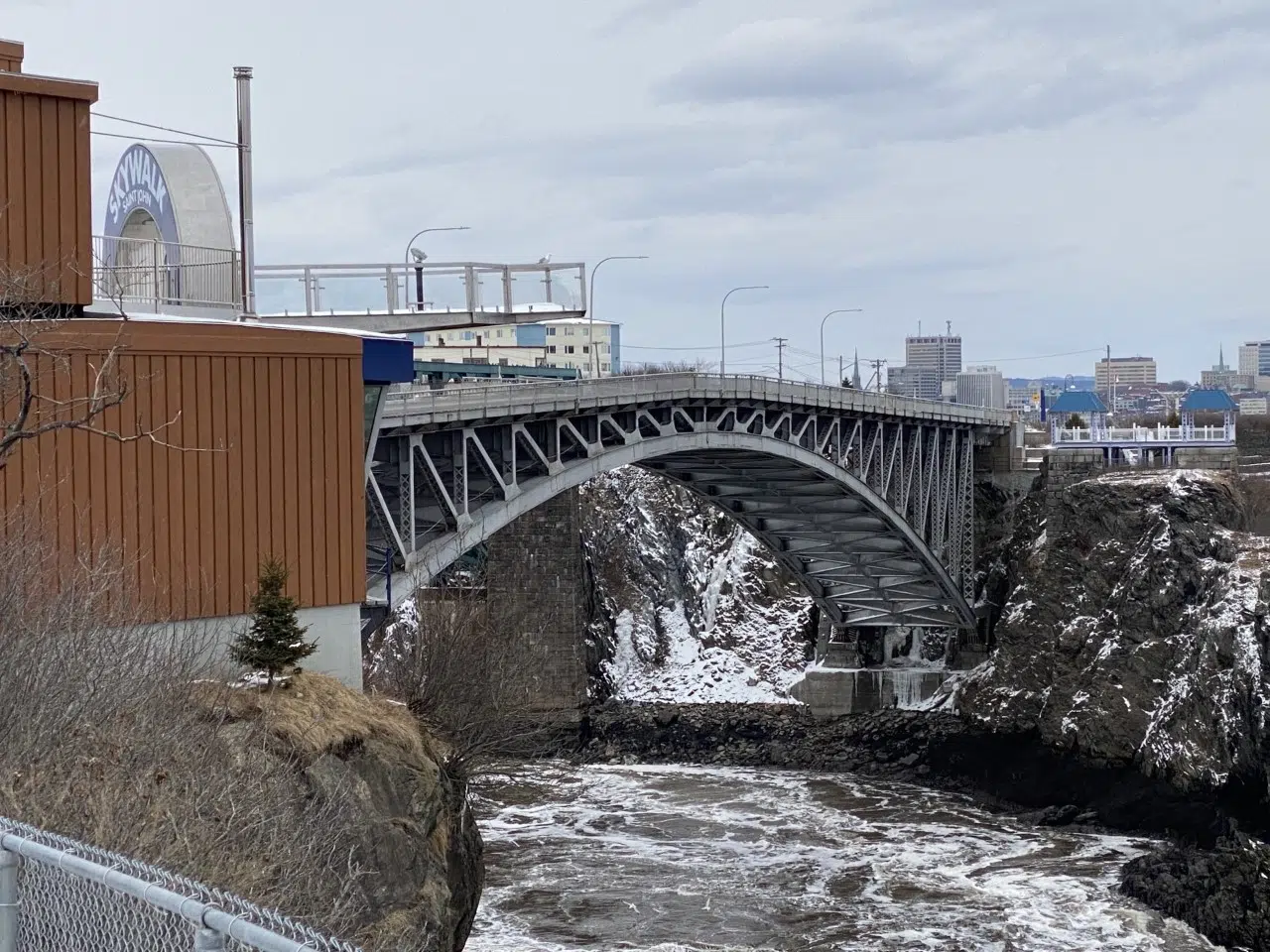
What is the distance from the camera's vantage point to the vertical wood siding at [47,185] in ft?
61.2

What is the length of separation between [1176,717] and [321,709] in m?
31.0

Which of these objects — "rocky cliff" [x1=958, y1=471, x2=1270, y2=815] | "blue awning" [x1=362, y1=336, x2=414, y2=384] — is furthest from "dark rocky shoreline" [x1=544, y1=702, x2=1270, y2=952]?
"blue awning" [x1=362, y1=336, x2=414, y2=384]

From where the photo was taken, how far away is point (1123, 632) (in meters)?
47.3

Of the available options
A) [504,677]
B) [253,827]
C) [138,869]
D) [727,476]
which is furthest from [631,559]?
[138,869]

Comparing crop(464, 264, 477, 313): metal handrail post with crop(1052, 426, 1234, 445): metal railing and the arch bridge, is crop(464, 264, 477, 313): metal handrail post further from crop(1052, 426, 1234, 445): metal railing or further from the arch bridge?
crop(1052, 426, 1234, 445): metal railing

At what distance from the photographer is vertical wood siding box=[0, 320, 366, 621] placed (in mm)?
18672

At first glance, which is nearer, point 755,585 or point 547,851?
point 547,851

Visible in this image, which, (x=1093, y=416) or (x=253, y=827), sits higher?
(x=1093, y=416)

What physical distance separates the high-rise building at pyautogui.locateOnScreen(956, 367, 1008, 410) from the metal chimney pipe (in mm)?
71183

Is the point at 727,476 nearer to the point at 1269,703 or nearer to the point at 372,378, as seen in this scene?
the point at 1269,703

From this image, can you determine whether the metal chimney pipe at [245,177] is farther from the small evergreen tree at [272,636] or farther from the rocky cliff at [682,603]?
the rocky cliff at [682,603]

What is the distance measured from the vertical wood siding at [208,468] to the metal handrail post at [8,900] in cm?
1066

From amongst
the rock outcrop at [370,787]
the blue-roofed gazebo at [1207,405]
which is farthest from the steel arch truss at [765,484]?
the blue-roofed gazebo at [1207,405]

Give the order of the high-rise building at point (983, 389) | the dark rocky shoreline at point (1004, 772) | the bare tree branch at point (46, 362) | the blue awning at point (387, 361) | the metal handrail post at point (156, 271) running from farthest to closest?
the high-rise building at point (983, 389)
the dark rocky shoreline at point (1004, 772)
the blue awning at point (387, 361)
the metal handrail post at point (156, 271)
the bare tree branch at point (46, 362)
